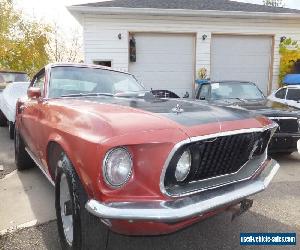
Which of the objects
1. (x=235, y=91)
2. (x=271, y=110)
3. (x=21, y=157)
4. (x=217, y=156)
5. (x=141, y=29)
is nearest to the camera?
(x=217, y=156)

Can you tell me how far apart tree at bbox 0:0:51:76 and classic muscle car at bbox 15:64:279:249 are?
2060cm

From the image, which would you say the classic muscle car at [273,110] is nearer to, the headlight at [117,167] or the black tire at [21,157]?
the headlight at [117,167]

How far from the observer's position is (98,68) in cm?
412

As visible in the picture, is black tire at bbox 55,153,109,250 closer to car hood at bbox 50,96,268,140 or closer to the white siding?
car hood at bbox 50,96,268,140

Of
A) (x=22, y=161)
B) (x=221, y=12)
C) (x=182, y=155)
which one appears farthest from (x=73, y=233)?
(x=221, y=12)

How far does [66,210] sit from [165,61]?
10617mm

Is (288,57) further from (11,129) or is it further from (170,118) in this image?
(170,118)

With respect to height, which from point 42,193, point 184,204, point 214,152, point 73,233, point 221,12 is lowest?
point 42,193

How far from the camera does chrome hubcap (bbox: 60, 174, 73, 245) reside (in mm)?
2474

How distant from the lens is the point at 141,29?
40.1 ft

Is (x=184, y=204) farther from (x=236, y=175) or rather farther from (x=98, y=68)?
(x=98, y=68)

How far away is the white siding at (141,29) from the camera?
1205cm

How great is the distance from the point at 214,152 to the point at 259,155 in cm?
79

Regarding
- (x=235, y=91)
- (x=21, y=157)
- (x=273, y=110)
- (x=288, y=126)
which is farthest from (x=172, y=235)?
(x=235, y=91)
